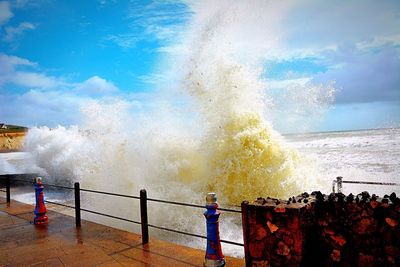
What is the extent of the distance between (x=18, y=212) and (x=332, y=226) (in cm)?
924

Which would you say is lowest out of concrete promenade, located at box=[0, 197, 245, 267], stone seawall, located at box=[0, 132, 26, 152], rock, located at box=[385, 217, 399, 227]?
concrete promenade, located at box=[0, 197, 245, 267]

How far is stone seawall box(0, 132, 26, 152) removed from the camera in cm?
8438

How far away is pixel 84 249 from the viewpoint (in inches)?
222

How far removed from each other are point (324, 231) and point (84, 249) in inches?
161

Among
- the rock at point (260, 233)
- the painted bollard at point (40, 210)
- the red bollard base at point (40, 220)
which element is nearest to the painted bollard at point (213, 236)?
the rock at point (260, 233)

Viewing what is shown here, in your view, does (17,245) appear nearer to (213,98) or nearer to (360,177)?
(213,98)

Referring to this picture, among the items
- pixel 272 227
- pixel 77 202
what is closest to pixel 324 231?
pixel 272 227

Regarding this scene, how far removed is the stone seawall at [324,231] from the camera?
10.6 feet

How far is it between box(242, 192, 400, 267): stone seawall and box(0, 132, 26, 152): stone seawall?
305ft

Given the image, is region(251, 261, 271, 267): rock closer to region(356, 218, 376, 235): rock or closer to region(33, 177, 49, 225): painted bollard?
region(356, 218, 376, 235): rock

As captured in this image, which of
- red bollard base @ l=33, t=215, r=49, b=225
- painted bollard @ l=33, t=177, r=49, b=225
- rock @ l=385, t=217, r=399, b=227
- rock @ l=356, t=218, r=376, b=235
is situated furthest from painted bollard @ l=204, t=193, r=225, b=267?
red bollard base @ l=33, t=215, r=49, b=225

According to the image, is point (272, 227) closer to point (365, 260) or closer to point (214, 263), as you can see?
point (365, 260)

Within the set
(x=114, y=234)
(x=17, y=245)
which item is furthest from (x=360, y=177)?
(x=17, y=245)

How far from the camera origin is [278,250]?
364 centimetres
